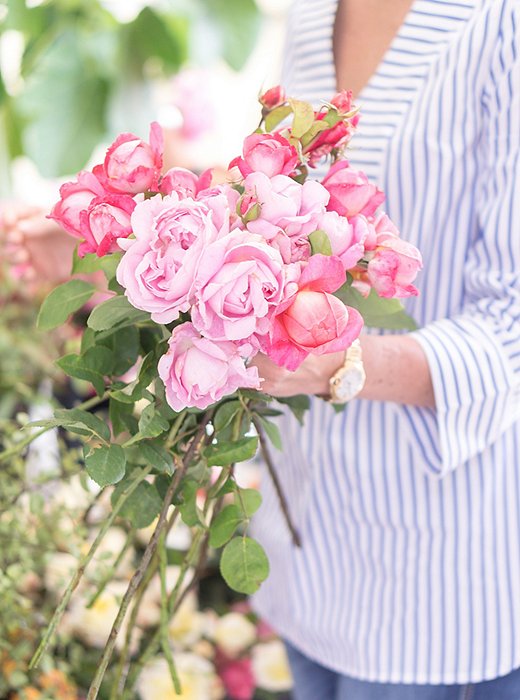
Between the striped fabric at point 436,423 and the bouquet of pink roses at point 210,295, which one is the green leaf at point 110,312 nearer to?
the bouquet of pink roses at point 210,295

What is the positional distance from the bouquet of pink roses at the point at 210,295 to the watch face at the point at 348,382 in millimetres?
52

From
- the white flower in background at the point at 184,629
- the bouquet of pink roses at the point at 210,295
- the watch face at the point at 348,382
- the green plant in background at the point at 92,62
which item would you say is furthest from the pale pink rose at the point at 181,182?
the green plant in background at the point at 92,62

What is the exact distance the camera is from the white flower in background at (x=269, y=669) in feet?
4.99

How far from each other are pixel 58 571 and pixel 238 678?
52 centimetres

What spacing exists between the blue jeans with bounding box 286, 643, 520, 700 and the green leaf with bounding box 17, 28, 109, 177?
124 centimetres

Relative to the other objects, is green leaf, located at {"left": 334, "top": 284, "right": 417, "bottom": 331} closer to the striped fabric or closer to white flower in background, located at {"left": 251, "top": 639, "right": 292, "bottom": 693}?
the striped fabric

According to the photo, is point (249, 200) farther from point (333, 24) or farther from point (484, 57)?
point (333, 24)

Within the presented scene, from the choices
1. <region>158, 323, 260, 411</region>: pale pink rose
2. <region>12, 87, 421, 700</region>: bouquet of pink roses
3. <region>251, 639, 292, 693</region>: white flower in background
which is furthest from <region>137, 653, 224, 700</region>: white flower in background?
<region>158, 323, 260, 411</region>: pale pink rose

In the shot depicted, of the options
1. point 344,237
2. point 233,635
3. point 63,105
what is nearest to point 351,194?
point 344,237

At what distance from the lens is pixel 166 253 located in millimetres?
564

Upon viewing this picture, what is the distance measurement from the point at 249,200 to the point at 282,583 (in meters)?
0.67

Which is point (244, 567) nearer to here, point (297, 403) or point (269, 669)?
point (297, 403)

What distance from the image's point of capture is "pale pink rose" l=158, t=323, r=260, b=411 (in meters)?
0.57

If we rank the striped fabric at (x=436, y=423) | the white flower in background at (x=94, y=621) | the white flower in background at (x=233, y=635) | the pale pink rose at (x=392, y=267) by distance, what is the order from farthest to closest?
1. the white flower in background at (x=233, y=635)
2. the white flower in background at (x=94, y=621)
3. the striped fabric at (x=436, y=423)
4. the pale pink rose at (x=392, y=267)
